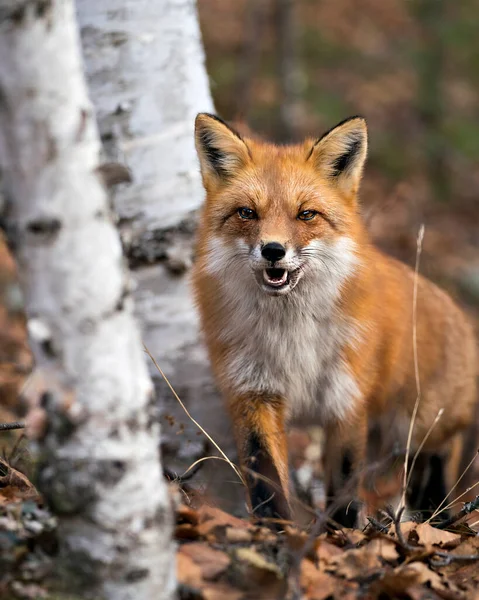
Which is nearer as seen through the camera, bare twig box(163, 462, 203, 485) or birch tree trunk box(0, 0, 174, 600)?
birch tree trunk box(0, 0, 174, 600)

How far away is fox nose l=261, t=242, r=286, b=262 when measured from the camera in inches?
138

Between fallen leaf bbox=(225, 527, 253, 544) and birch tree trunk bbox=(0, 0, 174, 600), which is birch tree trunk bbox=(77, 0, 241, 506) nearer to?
fallen leaf bbox=(225, 527, 253, 544)

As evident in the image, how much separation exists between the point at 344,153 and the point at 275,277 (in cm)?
94

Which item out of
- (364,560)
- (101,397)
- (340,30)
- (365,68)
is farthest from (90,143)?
(340,30)

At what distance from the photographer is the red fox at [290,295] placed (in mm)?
3801

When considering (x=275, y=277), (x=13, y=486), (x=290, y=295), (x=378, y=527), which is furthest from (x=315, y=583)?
(x=290, y=295)

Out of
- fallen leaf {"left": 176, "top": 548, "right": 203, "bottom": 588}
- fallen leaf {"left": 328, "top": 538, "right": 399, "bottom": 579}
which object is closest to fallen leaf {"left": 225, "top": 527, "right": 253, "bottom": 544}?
fallen leaf {"left": 176, "top": 548, "right": 203, "bottom": 588}

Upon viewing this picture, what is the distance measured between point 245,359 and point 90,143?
2069 mm

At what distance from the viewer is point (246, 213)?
151 inches

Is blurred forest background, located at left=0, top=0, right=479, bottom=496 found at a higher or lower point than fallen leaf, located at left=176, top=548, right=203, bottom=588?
higher

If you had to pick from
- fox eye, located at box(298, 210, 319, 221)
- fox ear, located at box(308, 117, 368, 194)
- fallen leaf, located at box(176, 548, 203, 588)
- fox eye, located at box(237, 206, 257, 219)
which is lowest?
fallen leaf, located at box(176, 548, 203, 588)

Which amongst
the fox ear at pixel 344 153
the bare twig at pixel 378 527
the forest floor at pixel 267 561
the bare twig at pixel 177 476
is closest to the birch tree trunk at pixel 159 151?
the bare twig at pixel 177 476

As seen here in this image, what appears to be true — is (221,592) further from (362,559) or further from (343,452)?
(343,452)

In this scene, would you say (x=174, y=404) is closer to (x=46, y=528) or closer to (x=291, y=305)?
(x=291, y=305)
